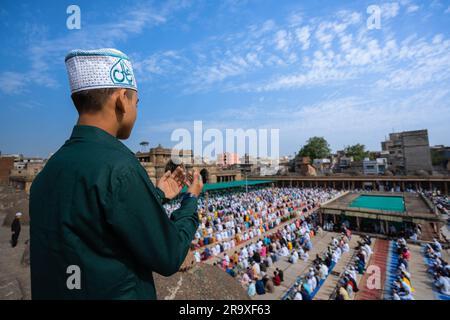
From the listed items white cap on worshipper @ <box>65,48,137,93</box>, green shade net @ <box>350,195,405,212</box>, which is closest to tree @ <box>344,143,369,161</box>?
green shade net @ <box>350,195,405,212</box>

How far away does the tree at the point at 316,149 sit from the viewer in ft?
215

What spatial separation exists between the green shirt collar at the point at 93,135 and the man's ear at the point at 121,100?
19cm

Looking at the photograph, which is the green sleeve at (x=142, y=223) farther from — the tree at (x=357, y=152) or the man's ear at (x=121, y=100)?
the tree at (x=357, y=152)

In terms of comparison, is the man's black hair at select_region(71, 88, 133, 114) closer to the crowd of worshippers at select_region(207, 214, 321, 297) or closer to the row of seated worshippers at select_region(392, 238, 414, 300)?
the crowd of worshippers at select_region(207, 214, 321, 297)

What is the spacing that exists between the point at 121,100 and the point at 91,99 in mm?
154

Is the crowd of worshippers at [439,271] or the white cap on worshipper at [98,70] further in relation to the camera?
the crowd of worshippers at [439,271]

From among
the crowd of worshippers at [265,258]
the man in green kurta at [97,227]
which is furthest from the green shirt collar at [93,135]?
the crowd of worshippers at [265,258]

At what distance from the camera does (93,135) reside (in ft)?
3.55

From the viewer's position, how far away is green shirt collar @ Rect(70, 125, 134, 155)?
107 cm

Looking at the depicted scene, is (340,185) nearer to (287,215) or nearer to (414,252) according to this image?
(287,215)

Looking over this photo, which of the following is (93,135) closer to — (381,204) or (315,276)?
(315,276)

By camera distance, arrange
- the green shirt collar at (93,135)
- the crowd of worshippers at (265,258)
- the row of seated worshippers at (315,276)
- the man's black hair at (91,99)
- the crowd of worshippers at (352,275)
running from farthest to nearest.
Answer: the crowd of worshippers at (265,258)
the row of seated worshippers at (315,276)
the crowd of worshippers at (352,275)
the man's black hair at (91,99)
the green shirt collar at (93,135)

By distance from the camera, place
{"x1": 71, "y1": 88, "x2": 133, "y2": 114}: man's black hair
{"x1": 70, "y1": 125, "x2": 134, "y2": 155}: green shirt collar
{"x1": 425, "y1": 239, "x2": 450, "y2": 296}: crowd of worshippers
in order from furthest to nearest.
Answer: {"x1": 425, "y1": 239, "x2": 450, "y2": 296}: crowd of worshippers, {"x1": 71, "y1": 88, "x2": 133, "y2": 114}: man's black hair, {"x1": 70, "y1": 125, "x2": 134, "y2": 155}: green shirt collar

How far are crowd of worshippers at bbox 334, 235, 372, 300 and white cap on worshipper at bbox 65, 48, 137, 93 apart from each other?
30.0ft
